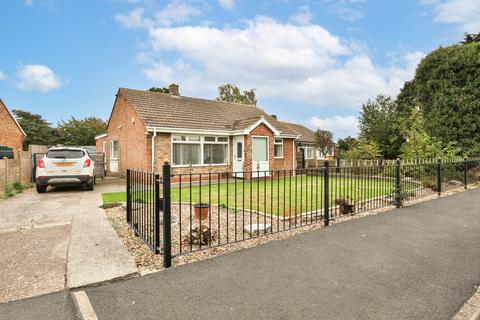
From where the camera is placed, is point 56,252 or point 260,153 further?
point 260,153

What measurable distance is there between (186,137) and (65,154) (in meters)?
6.16

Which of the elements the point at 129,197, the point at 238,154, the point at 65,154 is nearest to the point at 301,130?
the point at 238,154

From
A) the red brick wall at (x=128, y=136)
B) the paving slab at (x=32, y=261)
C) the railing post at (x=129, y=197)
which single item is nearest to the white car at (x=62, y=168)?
the red brick wall at (x=128, y=136)

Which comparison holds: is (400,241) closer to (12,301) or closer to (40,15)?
(12,301)

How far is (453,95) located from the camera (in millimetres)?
14039

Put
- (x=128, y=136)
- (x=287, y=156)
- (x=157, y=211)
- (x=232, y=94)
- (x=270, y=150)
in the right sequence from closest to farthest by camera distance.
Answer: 1. (x=157, y=211)
2. (x=128, y=136)
3. (x=270, y=150)
4. (x=287, y=156)
5. (x=232, y=94)

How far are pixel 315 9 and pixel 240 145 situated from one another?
819 centimetres

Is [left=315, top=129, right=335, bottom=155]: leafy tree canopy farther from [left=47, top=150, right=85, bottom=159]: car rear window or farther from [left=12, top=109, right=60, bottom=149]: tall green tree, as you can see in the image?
[left=12, top=109, right=60, bottom=149]: tall green tree

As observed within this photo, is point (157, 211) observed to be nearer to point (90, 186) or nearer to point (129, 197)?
point (129, 197)

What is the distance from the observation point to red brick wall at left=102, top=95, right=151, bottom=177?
571 inches

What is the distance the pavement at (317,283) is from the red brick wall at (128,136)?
11394mm

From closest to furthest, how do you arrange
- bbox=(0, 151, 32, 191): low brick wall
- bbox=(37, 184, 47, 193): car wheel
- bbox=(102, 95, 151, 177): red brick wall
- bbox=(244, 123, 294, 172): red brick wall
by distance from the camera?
bbox=(37, 184, 47, 193): car wheel < bbox=(0, 151, 32, 191): low brick wall < bbox=(102, 95, 151, 177): red brick wall < bbox=(244, 123, 294, 172): red brick wall

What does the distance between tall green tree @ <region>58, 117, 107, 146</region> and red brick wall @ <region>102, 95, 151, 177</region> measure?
18.5 m

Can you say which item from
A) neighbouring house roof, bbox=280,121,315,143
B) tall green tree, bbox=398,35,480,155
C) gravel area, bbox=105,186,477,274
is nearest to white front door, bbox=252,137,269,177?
tall green tree, bbox=398,35,480,155
